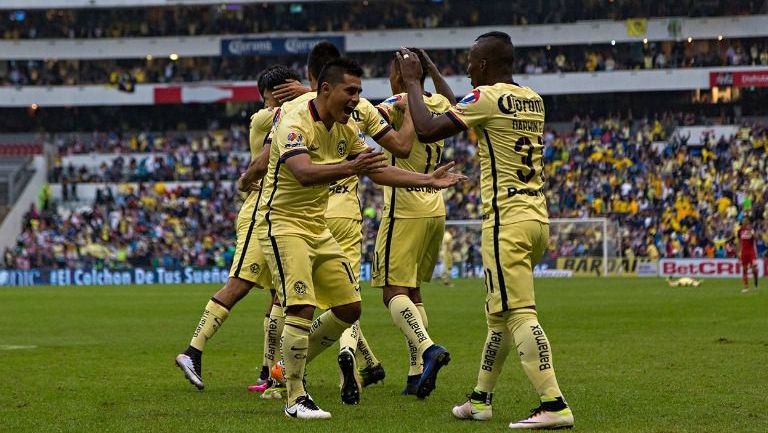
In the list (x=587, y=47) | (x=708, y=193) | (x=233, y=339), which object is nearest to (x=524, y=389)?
(x=233, y=339)

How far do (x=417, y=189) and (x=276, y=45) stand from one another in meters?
55.9

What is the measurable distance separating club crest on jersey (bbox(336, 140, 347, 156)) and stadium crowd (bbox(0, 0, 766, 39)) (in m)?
57.5

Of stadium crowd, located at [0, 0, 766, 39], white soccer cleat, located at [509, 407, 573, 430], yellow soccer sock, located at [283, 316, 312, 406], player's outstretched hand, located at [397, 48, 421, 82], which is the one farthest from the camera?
stadium crowd, located at [0, 0, 766, 39]

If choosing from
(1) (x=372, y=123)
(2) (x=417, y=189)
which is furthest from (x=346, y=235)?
(1) (x=372, y=123)

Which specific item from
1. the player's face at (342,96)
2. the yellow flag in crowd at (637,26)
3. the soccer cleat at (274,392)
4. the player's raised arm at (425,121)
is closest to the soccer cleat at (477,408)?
the player's raised arm at (425,121)

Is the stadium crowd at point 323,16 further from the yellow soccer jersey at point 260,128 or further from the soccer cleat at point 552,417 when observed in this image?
the soccer cleat at point 552,417

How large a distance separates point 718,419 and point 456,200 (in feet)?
149

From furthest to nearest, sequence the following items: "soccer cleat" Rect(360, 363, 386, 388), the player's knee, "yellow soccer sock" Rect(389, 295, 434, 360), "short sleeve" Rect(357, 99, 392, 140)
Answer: "soccer cleat" Rect(360, 363, 386, 388), "yellow soccer sock" Rect(389, 295, 434, 360), "short sleeve" Rect(357, 99, 392, 140), the player's knee

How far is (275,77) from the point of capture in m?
11.8

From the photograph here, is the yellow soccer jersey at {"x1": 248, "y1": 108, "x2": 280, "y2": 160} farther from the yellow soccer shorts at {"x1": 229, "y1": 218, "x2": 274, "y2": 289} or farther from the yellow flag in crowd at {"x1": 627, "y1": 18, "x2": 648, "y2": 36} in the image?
the yellow flag in crowd at {"x1": 627, "y1": 18, "x2": 648, "y2": 36}

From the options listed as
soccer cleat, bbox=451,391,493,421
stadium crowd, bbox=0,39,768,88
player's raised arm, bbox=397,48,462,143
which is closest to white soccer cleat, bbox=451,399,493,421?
soccer cleat, bbox=451,391,493,421

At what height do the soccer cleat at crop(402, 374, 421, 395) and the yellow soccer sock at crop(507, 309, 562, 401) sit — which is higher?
the yellow soccer sock at crop(507, 309, 562, 401)

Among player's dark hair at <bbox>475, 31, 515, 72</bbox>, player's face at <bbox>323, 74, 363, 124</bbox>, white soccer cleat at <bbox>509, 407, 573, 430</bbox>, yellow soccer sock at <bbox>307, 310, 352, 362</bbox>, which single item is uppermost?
player's dark hair at <bbox>475, 31, 515, 72</bbox>

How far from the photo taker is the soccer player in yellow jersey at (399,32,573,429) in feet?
28.5
